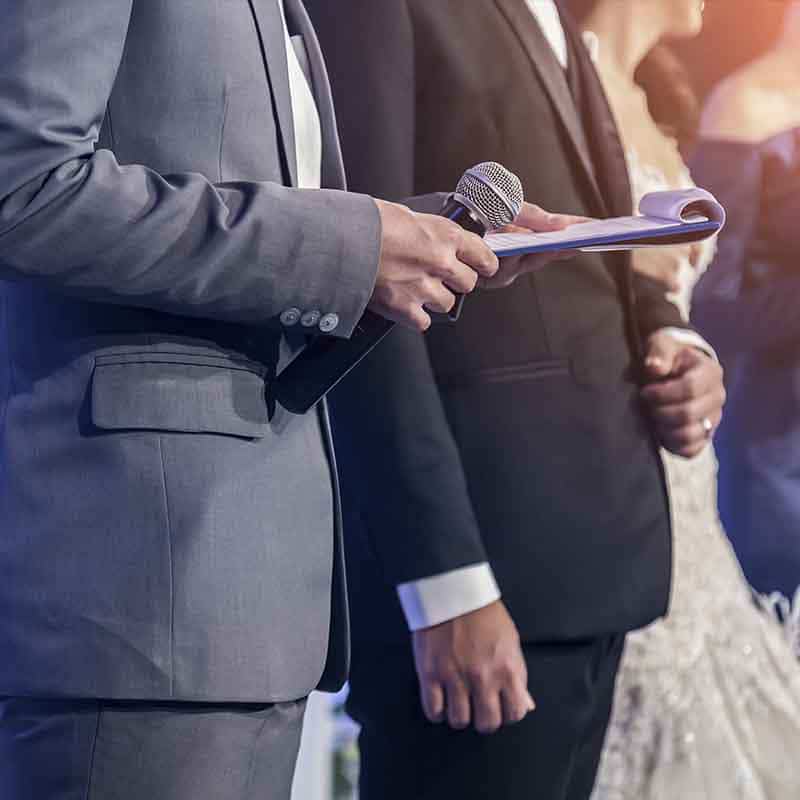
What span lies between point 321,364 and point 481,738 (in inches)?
22.8

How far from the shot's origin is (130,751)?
0.74 meters

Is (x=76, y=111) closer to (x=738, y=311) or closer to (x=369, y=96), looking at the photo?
(x=369, y=96)

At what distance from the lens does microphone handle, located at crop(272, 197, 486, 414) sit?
31.3 inches

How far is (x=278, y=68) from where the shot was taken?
815 millimetres

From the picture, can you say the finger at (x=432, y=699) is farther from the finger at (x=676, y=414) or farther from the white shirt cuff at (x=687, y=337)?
the white shirt cuff at (x=687, y=337)

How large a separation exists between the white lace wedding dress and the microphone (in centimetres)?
90

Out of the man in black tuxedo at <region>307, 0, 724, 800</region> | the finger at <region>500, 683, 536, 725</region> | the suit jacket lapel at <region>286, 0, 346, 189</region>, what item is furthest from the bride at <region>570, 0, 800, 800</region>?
the suit jacket lapel at <region>286, 0, 346, 189</region>

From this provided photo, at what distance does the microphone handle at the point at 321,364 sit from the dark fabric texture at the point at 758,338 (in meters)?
1.34

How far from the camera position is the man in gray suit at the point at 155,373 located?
702 mm

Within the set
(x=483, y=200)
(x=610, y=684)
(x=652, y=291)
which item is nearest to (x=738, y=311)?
(x=652, y=291)

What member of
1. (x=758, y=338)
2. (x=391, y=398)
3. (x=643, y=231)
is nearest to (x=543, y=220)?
(x=643, y=231)

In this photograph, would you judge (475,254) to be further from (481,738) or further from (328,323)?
(481,738)

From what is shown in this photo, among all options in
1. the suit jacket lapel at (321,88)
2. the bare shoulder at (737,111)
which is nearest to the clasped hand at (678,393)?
the suit jacket lapel at (321,88)

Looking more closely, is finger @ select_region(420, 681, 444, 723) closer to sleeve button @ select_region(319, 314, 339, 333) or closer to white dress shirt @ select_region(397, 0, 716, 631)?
white dress shirt @ select_region(397, 0, 716, 631)
